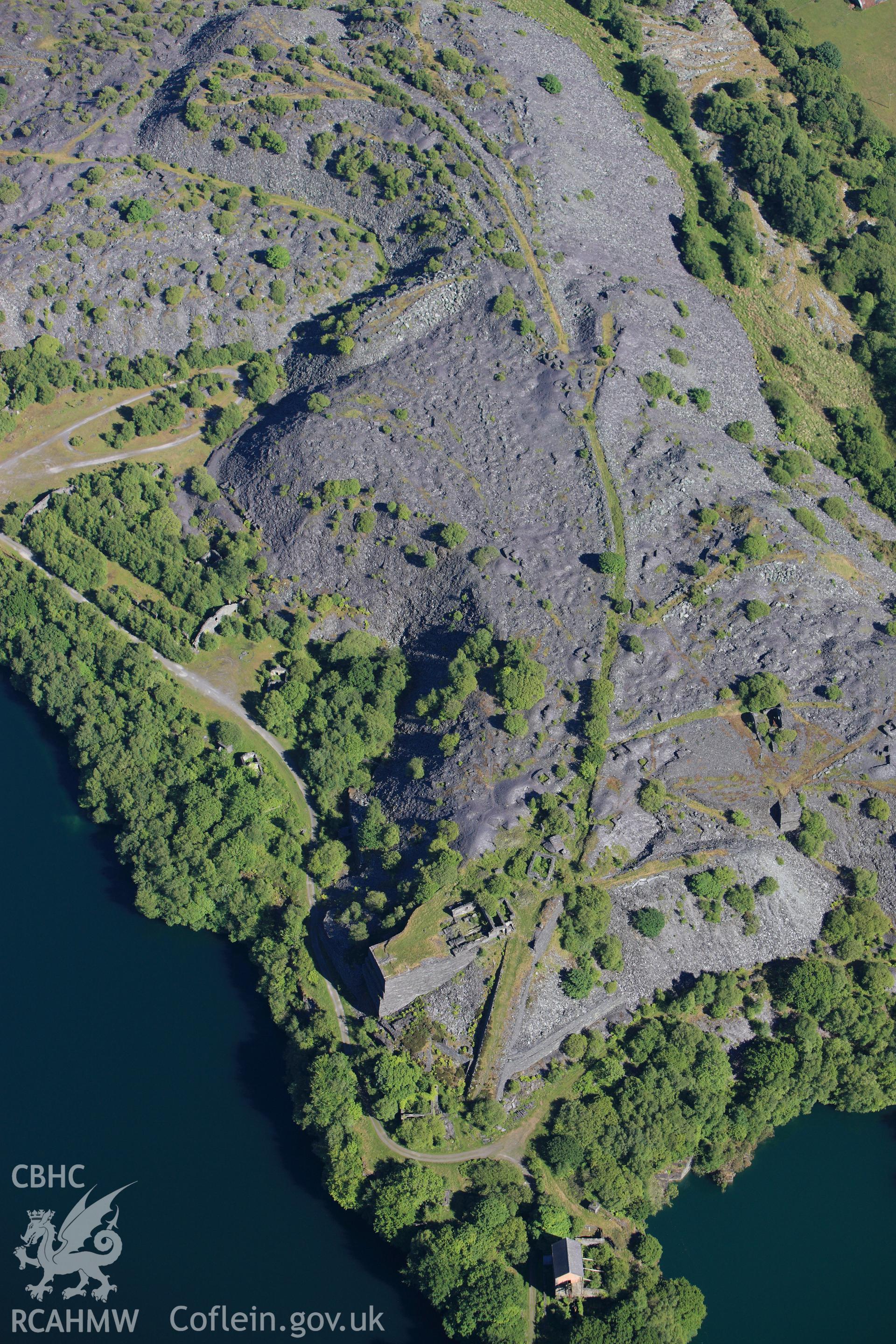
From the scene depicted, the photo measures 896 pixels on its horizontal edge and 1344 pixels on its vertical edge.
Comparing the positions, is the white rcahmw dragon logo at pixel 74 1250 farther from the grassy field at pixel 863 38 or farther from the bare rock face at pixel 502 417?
the grassy field at pixel 863 38

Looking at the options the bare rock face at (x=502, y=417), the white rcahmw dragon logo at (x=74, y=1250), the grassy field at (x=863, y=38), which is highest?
the grassy field at (x=863, y=38)

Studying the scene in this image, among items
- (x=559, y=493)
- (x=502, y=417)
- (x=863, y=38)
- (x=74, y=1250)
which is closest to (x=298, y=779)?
(x=559, y=493)

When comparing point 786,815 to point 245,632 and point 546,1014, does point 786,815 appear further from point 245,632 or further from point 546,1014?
point 245,632

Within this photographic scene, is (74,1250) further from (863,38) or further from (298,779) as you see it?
(863,38)

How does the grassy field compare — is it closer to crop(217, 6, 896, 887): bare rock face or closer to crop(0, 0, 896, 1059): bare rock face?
crop(0, 0, 896, 1059): bare rock face

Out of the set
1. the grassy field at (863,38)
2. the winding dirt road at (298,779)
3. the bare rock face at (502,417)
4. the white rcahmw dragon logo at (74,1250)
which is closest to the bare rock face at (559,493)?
the bare rock face at (502,417)

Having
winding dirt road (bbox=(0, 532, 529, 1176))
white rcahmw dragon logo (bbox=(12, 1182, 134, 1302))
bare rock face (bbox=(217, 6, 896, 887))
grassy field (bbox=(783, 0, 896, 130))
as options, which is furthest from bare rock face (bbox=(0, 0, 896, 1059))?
white rcahmw dragon logo (bbox=(12, 1182, 134, 1302))
